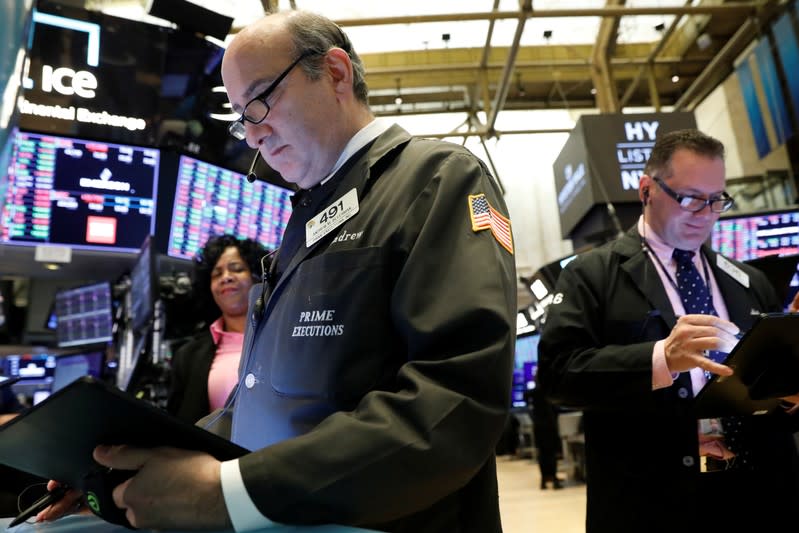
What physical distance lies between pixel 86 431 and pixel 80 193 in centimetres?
330

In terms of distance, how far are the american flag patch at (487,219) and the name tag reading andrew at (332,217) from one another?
231 mm

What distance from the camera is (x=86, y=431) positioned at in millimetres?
781

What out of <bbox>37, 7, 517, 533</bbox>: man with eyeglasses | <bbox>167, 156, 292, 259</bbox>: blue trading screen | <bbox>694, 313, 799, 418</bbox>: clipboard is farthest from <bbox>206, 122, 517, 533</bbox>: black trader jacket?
<bbox>167, 156, 292, 259</bbox>: blue trading screen

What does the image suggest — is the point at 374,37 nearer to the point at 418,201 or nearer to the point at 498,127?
the point at 498,127

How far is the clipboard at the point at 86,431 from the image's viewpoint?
0.70 metres

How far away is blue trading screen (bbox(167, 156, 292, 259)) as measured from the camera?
391 cm

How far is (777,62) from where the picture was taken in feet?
28.8

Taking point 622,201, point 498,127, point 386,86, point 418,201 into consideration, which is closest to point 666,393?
point 418,201

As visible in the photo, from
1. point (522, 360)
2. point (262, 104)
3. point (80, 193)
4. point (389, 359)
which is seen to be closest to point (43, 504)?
Answer: point (389, 359)

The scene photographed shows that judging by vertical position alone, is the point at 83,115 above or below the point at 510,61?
below

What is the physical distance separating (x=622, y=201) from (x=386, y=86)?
6.88 meters

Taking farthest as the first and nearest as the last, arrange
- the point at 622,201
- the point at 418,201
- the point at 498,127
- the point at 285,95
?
the point at 498,127, the point at 622,201, the point at 285,95, the point at 418,201

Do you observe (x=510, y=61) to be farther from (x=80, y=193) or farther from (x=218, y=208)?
(x=80, y=193)

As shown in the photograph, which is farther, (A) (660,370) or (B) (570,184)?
(B) (570,184)
